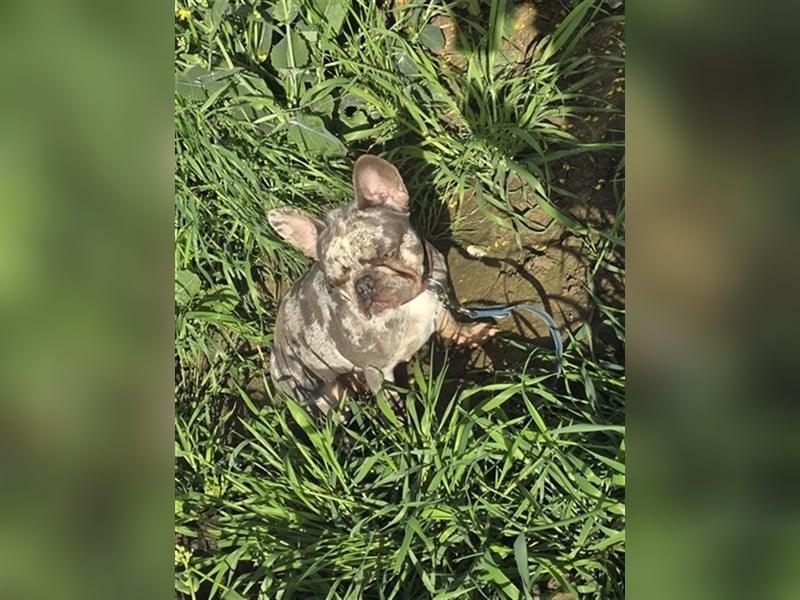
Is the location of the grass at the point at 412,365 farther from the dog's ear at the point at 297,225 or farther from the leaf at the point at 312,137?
the dog's ear at the point at 297,225

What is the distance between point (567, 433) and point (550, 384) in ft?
1.10

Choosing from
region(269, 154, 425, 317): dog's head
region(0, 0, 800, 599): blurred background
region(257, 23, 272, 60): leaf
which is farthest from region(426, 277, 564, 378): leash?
region(0, 0, 800, 599): blurred background

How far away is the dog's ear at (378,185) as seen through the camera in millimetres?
2352

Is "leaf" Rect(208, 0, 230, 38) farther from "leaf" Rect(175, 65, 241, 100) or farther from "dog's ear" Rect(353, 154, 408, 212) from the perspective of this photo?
"dog's ear" Rect(353, 154, 408, 212)

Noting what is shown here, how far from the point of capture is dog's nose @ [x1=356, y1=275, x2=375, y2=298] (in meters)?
2.30

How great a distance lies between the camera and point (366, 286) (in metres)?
2.30

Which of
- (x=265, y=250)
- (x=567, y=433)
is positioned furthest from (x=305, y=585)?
(x=265, y=250)

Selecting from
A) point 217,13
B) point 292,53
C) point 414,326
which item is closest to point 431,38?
point 292,53

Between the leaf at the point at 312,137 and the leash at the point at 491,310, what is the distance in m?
0.84

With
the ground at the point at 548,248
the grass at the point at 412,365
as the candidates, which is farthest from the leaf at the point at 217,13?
the ground at the point at 548,248
